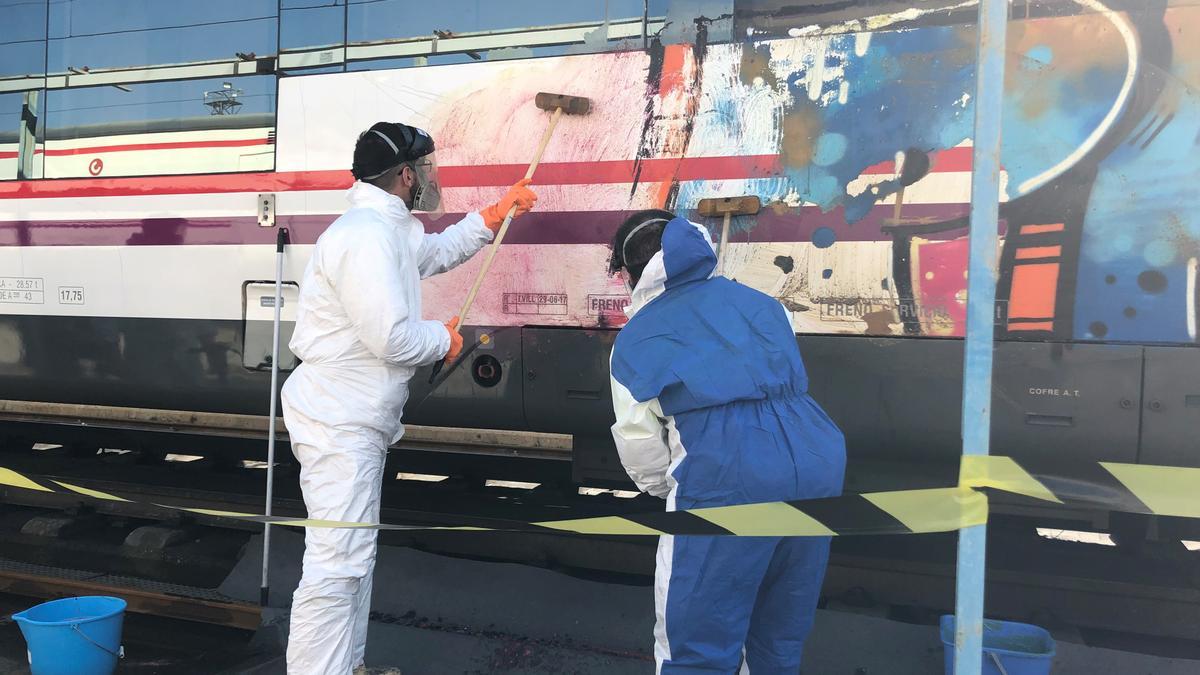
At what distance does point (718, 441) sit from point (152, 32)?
3.64 meters

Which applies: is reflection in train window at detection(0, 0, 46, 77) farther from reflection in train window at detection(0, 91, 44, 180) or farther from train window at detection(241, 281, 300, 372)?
train window at detection(241, 281, 300, 372)

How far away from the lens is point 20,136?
4430mm

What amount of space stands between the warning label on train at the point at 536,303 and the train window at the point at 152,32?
1660mm

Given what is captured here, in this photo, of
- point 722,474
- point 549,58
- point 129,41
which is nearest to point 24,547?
point 129,41

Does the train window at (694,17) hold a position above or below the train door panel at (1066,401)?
above

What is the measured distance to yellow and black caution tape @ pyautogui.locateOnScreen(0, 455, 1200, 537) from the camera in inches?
76.0

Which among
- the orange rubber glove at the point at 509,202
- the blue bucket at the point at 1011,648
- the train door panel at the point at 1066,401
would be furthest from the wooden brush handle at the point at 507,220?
the blue bucket at the point at 1011,648

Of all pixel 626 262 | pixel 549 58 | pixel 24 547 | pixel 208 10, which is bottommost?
pixel 24 547

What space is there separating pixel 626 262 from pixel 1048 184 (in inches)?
67.0

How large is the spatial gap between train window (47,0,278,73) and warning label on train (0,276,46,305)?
1.10 meters

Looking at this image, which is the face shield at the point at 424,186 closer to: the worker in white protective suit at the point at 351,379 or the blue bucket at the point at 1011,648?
the worker in white protective suit at the point at 351,379

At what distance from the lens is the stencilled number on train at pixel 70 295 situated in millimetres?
4410

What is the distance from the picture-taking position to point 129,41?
423cm

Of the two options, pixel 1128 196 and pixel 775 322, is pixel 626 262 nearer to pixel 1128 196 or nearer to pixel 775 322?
pixel 775 322
